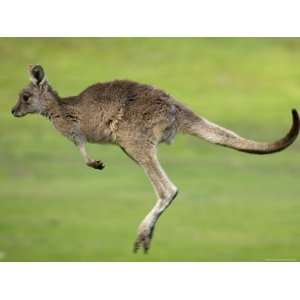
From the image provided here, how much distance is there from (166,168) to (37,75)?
2.00 m

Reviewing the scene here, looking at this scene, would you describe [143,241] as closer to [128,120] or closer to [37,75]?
[128,120]

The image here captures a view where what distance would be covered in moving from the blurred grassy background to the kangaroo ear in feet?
2.08

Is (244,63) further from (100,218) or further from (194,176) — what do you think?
(100,218)

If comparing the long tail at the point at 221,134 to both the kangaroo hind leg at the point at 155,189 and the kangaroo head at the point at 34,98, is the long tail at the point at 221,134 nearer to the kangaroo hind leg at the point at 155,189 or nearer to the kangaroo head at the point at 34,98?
the kangaroo hind leg at the point at 155,189

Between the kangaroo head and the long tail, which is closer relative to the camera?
the long tail

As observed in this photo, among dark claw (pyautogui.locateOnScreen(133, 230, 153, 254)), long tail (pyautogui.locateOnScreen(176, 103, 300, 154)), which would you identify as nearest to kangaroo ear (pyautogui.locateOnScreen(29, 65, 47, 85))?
long tail (pyautogui.locateOnScreen(176, 103, 300, 154))

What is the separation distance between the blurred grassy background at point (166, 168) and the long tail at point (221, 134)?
1249 millimetres

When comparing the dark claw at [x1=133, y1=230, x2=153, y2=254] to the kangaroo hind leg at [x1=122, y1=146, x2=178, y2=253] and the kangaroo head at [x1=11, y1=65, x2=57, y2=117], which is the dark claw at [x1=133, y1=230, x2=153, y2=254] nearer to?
the kangaroo hind leg at [x1=122, y1=146, x2=178, y2=253]

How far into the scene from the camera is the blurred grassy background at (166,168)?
30.6ft

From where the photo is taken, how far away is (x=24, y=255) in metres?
9.09

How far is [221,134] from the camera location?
8.20 meters

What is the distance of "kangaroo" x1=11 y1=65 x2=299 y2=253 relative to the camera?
26.8 feet

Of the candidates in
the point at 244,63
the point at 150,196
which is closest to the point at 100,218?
the point at 150,196
